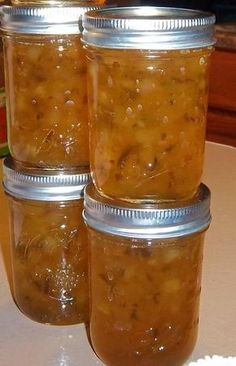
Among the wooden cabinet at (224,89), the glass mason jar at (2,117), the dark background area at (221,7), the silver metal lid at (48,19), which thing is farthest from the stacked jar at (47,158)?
the dark background area at (221,7)

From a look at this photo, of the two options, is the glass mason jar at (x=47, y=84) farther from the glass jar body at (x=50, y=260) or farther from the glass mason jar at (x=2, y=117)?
the glass mason jar at (x=2, y=117)

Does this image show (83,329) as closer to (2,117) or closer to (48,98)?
(48,98)

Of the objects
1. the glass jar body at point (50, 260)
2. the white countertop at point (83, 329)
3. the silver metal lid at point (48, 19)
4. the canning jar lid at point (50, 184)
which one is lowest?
the white countertop at point (83, 329)

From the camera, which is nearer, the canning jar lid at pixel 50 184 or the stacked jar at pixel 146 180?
the stacked jar at pixel 146 180

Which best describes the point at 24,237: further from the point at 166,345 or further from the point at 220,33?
the point at 220,33

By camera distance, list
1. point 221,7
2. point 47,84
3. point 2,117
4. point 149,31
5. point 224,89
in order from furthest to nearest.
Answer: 1. point 221,7
2. point 224,89
3. point 2,117
4. point 47,84
5. point 149,31

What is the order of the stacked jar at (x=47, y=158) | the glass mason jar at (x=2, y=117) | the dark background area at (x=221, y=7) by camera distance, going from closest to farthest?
the stacked jar at (x=47, y=158) → the glass mason jar at (x=2, y=117) → the dark background area at (x=221, y=7)

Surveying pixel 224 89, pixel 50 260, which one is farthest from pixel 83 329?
pixel 224 89

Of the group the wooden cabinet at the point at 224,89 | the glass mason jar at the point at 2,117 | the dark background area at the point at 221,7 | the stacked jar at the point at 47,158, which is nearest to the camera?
the stacked jar at the point at 47,158
